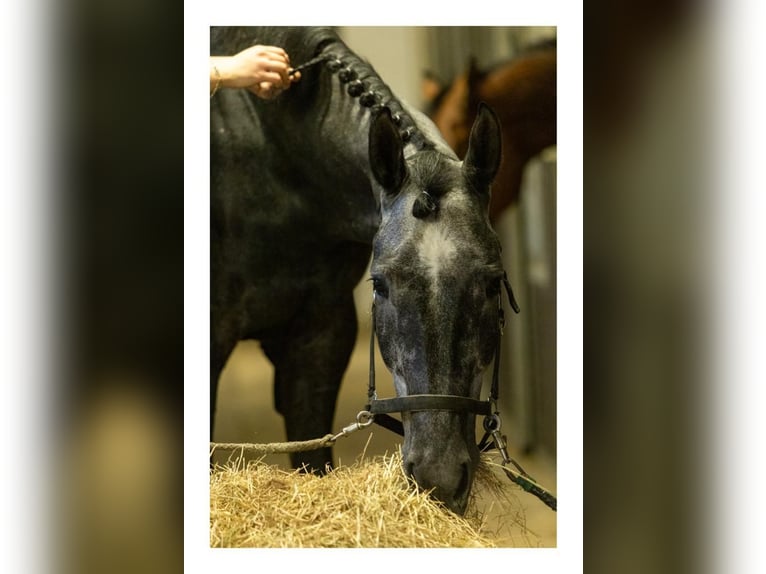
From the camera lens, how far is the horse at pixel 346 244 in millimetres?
1020

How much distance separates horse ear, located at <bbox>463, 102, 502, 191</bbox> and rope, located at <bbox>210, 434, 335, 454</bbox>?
1.37ft

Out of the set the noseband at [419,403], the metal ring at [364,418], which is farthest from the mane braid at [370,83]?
the metal ring at [364,418]

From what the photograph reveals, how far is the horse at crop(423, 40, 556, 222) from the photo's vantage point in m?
1.05

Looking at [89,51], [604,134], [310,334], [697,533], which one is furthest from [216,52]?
[697,533]

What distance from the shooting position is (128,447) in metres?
1.04

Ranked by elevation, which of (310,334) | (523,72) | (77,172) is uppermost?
(523,72)

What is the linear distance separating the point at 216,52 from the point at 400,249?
384mm

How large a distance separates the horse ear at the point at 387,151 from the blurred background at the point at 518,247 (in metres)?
0.05

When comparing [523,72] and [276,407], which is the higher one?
[523,72]

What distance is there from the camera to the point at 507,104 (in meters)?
1.05

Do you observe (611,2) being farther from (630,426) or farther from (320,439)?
(320,439)

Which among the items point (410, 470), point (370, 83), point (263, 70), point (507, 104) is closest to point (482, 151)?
point (507, 104)

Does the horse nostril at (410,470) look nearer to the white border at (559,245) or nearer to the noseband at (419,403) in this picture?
the noseband at (419,403)

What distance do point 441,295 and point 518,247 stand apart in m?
0.13
